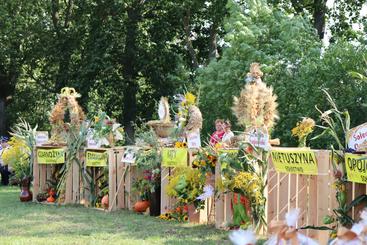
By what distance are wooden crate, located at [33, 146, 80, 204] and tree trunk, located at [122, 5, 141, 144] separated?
1478 cm

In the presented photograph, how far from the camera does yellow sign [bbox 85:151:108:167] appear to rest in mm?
10625

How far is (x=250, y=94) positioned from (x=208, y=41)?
→ 21.6 meters

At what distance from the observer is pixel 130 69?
27750mm

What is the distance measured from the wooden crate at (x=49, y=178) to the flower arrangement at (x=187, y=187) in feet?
9.34

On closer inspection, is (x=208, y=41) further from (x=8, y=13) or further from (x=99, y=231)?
(x=99, y=231)

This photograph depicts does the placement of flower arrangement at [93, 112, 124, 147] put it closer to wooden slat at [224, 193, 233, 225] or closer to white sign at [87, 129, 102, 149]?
white sign at [87, 129, 102, 149]

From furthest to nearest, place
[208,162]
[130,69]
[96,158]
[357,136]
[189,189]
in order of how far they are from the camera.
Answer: [130,69], [96,158], [189,189], [208,162], [357,136]

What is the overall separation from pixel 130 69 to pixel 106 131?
17.0 meters

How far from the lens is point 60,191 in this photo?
37.3ft

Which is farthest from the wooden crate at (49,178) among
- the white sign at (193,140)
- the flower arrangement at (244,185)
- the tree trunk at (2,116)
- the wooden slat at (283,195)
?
the tree trunk at (2,116)

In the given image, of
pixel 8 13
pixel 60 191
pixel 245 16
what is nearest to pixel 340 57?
pixel 245 16

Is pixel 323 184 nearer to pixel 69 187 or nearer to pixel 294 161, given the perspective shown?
pixel 294 161

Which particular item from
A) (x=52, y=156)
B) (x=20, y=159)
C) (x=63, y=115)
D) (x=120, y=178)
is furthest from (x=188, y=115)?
(x=20, y=159)

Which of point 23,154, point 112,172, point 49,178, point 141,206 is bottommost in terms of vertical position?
point 141,206
